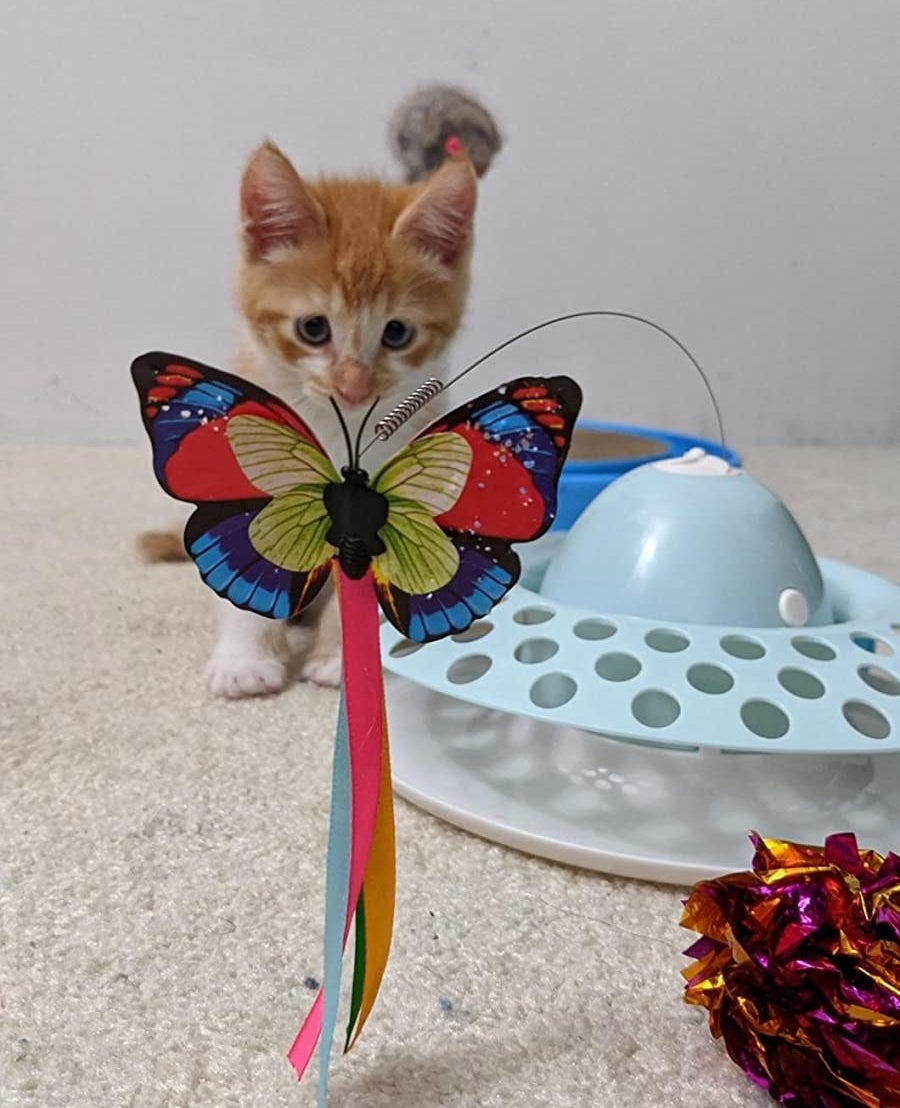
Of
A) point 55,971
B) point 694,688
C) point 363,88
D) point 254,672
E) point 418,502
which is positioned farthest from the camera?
point 363,88

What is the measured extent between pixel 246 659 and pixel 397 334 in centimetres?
28

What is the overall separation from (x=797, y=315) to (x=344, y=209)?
4.53ft

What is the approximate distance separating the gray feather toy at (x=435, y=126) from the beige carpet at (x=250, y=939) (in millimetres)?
1250

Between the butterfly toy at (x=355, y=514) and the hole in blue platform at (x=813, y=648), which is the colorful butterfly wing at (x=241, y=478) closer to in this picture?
the butterfly toy at (x=355, y=514)

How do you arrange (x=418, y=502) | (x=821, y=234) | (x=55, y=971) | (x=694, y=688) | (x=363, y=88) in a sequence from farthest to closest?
(x=821, y=234) < (x=363, y=88) < (x=694, y=688) < (x=55, y=971) < (x=418, y=502)

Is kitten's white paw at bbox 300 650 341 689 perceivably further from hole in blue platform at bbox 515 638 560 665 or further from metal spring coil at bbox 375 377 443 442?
metal spring coil at bbox 375 377 443 442

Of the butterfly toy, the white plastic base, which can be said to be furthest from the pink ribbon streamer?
the white plastic base

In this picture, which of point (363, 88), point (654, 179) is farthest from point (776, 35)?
point (363, 88)

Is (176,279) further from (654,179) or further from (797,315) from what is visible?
(797,315)

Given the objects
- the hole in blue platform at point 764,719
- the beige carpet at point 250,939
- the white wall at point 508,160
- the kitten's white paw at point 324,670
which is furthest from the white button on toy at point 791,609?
the white wall at point 508,160

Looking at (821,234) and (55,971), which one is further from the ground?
(821,234)

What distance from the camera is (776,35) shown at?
177cm

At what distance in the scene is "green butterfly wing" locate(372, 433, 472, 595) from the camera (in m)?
0.30

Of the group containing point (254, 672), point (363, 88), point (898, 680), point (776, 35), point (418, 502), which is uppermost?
point (776, 35)
